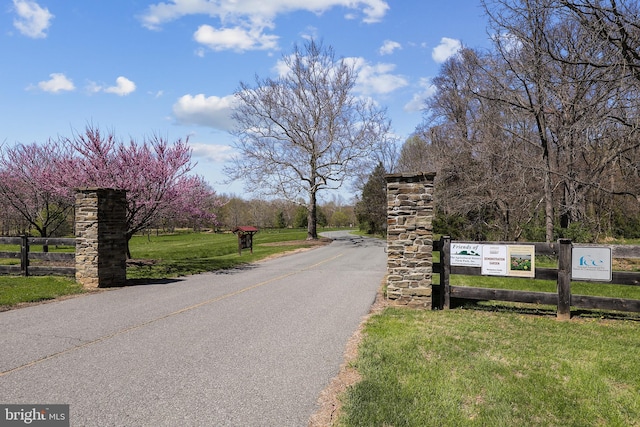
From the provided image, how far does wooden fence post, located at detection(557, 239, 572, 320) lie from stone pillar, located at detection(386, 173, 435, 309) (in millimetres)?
2422

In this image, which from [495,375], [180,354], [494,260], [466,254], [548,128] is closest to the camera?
[495,375]

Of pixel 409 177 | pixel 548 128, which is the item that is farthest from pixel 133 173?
pixel 548 128

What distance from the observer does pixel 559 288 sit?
7715 mm

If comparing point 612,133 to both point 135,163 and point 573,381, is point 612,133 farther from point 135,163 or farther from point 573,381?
point 135,163

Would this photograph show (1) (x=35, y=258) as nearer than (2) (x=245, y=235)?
Yes

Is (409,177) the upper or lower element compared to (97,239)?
upper

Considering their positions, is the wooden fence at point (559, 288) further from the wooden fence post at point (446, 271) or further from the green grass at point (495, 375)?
the green grass at point (495, 375)

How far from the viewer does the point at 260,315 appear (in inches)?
312

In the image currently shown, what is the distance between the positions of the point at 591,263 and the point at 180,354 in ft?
24.5

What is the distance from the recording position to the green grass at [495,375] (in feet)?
12.8

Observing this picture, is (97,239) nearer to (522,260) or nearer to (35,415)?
(35,415)

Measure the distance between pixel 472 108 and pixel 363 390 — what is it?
1181 inches

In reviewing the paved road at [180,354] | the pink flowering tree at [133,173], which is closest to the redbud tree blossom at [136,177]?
the pink flowering tree at [133,173]

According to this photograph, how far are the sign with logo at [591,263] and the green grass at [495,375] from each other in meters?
0.90
